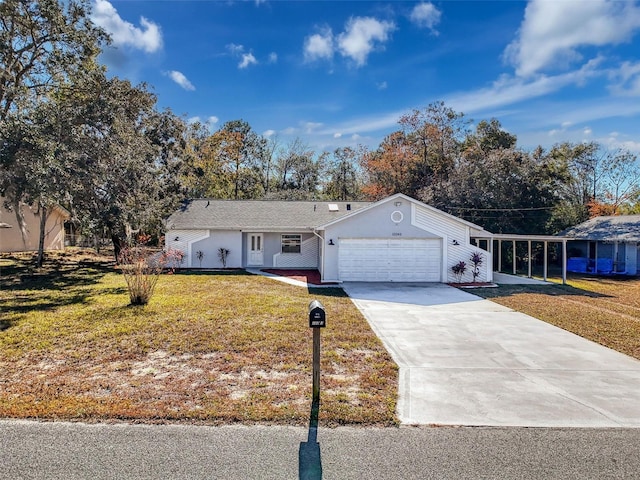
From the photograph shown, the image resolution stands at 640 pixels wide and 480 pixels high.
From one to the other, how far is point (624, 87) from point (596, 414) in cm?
2077

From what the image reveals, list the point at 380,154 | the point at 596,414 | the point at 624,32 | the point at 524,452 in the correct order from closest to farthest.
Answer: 1. the point at 524,452
2. the point at 596,414
3. the point at 624,32
4. the point at 380,154

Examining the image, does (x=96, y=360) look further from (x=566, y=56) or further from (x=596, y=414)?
(x=566, y=56)

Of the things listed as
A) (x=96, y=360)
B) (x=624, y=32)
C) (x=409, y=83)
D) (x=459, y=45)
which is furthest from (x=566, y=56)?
(x=96, y=360)

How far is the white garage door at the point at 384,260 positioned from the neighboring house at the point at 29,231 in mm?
19485

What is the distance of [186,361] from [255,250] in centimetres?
1522

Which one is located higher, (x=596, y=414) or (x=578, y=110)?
(x=578, y=110)

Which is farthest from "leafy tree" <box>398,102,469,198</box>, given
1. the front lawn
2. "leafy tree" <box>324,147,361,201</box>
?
the front lawn

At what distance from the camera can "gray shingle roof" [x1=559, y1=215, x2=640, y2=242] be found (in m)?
22.3

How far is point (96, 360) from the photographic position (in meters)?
6.35

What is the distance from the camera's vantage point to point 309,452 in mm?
3682

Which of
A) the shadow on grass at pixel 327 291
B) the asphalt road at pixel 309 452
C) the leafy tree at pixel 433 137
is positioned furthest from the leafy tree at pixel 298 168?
the asphalt road at pixel 309 452

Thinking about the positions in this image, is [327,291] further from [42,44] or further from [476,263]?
[42,44]

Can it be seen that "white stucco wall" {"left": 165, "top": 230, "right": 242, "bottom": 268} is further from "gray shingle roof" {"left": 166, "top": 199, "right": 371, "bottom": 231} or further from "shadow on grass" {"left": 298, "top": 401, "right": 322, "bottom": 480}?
"shadow on grass" {"left": 298, "top": 401, "right": 322, "bottom": 480}

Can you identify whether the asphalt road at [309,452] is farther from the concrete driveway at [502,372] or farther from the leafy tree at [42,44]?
the leafy tree at [42,44]
